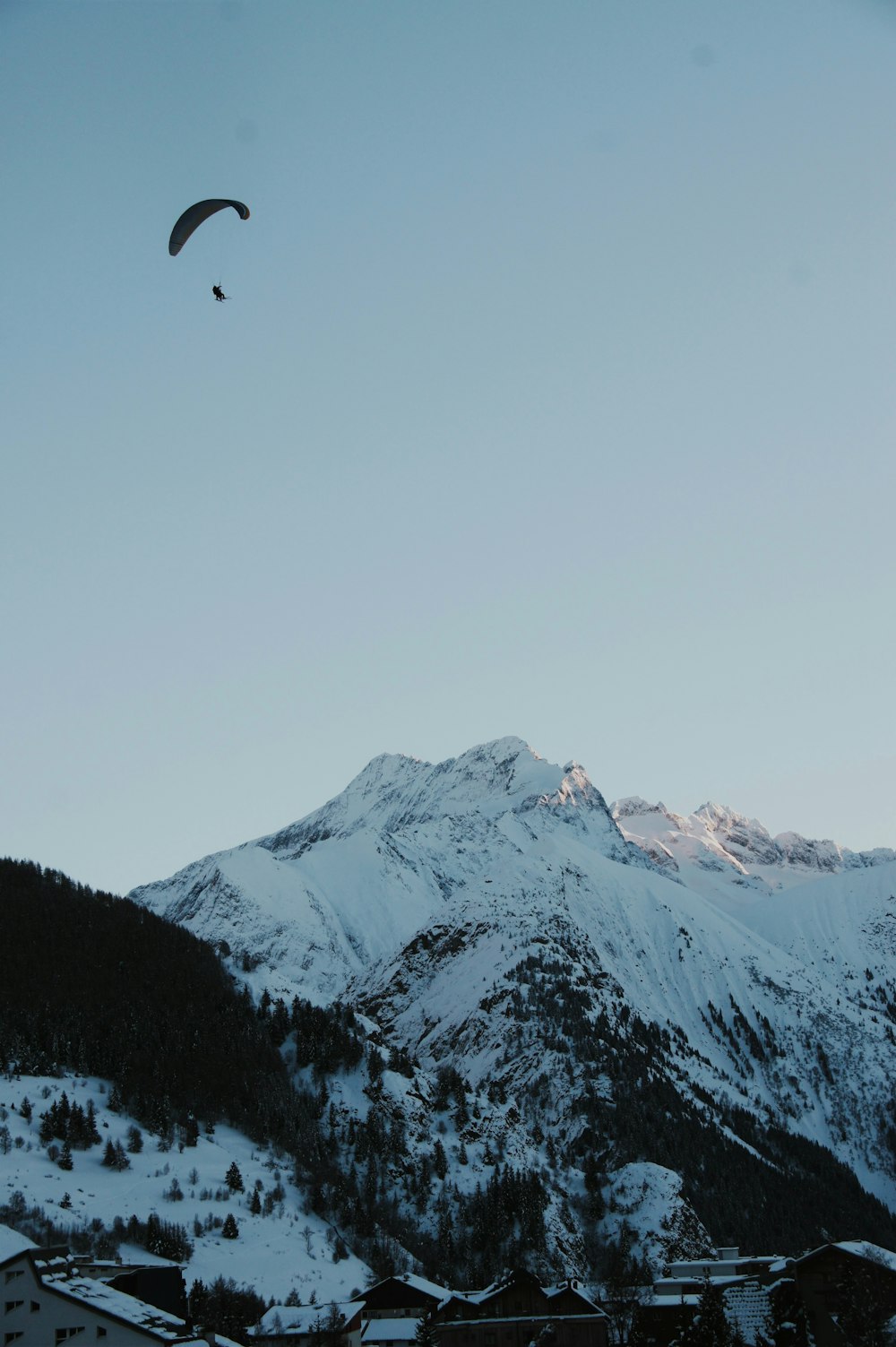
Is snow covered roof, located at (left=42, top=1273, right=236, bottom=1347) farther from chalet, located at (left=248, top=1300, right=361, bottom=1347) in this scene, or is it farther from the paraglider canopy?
the paraglider canopy

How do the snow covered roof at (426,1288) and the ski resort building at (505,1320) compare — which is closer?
the ski resort building at (505,1320)

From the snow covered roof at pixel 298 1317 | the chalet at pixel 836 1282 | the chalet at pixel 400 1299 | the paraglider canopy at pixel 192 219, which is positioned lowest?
the chalet at pixel 836 1282

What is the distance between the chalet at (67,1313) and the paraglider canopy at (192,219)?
68.0 metres

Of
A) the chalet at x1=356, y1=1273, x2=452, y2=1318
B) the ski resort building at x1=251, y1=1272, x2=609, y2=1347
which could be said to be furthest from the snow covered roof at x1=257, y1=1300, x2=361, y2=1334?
the chalet at x1=356, y1=1273, x2=452, y2=1318

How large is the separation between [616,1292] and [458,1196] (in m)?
50.5

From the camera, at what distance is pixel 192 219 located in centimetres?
8756

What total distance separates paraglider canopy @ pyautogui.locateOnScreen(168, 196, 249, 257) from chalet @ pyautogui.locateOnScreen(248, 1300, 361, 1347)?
270 ft

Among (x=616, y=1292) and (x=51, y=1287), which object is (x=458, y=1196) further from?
(x=51, y=1287)

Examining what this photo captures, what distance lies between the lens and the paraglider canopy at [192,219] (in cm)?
8662

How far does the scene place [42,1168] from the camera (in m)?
151

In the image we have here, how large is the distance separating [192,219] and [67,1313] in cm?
7231

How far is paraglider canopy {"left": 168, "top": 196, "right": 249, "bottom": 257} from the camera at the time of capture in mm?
86625

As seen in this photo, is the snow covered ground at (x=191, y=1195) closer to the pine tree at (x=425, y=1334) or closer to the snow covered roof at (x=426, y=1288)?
the snow covered roof at (x=426, y=1288)

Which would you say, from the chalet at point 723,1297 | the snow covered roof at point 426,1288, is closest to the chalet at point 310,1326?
the snow covered roof at point 426,1288
